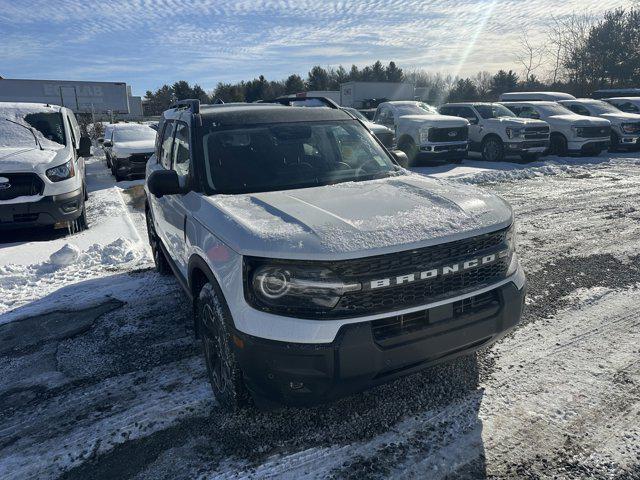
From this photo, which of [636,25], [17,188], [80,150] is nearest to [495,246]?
[17,188]

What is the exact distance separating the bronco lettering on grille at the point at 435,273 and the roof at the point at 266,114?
6.86 feet

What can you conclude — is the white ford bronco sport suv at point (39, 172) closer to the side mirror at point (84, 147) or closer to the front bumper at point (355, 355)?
the side mirror at point (84, 147)

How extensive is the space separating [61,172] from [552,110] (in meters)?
15.5

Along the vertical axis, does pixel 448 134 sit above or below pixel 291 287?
above

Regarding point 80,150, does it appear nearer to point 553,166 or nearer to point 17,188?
point 17,188

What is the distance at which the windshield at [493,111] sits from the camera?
15789mm

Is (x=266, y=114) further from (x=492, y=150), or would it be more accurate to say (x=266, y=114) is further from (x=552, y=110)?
(x=552, y=110)

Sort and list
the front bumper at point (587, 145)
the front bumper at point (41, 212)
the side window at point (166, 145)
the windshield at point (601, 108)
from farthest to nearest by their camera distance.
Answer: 1. the windshield at point (601, 108)
2. the front bumper at point (587, 145)
3. the front bumper at point (41, 212)
4. the side window at point (166, 145)

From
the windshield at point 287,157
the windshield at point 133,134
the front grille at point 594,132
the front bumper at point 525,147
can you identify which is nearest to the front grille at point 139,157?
the windshield at point 133,134

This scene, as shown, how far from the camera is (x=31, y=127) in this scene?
8422mm

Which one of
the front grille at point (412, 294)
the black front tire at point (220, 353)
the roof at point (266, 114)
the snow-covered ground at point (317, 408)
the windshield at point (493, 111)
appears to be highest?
the windshield at point (493, 111)

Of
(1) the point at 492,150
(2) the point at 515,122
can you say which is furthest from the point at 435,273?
(1) the point at 492,150

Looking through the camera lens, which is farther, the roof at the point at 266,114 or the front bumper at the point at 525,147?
the front bumper at the point at 525,147

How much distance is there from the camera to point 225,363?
280 cm
